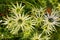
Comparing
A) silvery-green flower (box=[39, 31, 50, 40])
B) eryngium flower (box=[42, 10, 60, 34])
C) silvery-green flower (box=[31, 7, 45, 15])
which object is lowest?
silvery-green flower (box=[39, 31, 50, 40])

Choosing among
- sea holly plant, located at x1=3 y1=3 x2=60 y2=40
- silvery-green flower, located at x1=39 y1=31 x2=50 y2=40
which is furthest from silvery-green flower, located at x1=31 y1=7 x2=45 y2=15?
silvery-green flower, located at x1=39 y1=31 x2=50 y2=40

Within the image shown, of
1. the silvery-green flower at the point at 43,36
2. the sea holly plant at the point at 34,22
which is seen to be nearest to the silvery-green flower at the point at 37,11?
the sea holly plant at the point at 34,22

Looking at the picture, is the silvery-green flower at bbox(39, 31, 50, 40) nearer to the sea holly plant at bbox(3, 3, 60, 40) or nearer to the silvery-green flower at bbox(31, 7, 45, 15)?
the sea holly plant at bbox(3, 3, 60, 40)

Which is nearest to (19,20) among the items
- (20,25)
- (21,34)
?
(20,25)

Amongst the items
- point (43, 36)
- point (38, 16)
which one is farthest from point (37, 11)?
point (43, 36)

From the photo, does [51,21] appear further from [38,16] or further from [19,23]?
[19,23]

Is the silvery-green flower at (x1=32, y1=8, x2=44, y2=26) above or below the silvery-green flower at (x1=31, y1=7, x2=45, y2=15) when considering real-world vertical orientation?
below

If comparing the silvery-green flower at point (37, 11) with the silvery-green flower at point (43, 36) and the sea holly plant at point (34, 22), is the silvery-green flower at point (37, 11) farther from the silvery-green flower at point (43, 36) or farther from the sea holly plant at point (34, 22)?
the silvery-green flower at point (43, 36)

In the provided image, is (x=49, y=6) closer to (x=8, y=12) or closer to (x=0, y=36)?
(x=8, y=12)
